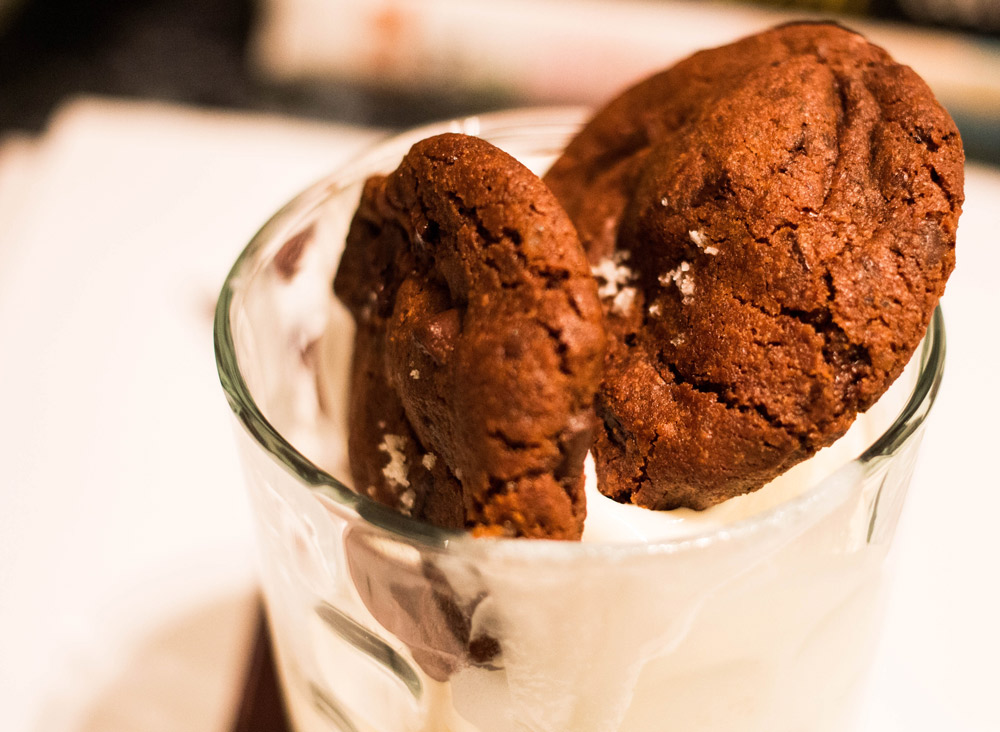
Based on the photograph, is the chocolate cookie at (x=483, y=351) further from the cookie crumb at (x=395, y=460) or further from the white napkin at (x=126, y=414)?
the white napkin at (x=126, y=414)

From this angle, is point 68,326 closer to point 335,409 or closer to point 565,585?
point 335,409

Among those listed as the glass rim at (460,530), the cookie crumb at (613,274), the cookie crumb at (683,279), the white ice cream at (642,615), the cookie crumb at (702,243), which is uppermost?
the cookie crumb at (702,243)

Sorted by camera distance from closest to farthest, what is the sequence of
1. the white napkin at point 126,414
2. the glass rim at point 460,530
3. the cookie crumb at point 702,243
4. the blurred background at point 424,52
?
1. the glass rim at point 460,530
2. the cookie crumb at point 702,243
3. the white napkin at point 126,414
4. the blurred background at point 424,52

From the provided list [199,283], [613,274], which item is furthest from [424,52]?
[613,274]

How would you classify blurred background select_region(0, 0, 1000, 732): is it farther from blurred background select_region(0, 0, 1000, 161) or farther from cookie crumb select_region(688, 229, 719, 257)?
cookie crumb select_region(688, 229, 719, 257)

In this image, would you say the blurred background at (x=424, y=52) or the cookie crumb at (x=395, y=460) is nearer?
the cookie crumb at (x=395, y=460)

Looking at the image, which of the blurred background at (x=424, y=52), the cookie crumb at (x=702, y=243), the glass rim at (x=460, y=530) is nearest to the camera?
the glass rim at (x=460, y=530)

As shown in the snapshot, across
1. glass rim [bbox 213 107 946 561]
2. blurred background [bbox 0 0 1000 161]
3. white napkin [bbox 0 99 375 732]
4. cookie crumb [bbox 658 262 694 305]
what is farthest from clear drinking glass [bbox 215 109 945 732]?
blurred background [bbox 0 0 1000 161]

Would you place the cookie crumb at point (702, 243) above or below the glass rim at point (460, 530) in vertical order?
above

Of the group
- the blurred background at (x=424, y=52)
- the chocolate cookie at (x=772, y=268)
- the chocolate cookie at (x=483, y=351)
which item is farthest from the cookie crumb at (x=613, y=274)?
the blurred background at (x=424, y=52)
